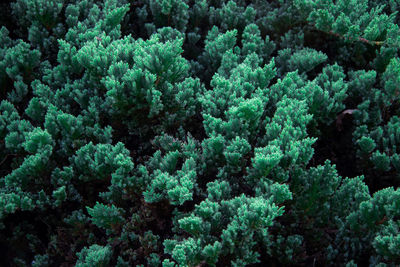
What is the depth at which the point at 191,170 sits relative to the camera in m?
2.30

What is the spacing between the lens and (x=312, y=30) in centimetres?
341

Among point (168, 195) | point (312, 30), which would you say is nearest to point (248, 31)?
point (312, 30)

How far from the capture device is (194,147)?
→ 250 cm

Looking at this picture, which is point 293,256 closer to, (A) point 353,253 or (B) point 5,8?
(A) point 353,253

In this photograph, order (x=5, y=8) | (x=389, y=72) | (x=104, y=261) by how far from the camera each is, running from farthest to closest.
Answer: (x=5, y=8)
(x=389, y=72)
(x=104, y=261)

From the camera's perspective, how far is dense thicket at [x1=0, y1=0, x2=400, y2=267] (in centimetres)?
220

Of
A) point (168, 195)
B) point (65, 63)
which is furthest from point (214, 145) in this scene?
point (65, 63)

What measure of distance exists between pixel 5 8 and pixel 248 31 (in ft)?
Result: 6.72

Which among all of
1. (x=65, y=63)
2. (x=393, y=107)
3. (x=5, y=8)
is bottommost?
(x=393, y=107)

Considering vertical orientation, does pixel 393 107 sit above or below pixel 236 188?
above

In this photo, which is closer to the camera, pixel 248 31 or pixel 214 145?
pixel 214 145

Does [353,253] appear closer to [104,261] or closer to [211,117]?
[211,117]

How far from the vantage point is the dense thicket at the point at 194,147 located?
7.23ft

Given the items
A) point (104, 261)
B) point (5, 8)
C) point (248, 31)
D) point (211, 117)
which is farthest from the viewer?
point (5, 8)
